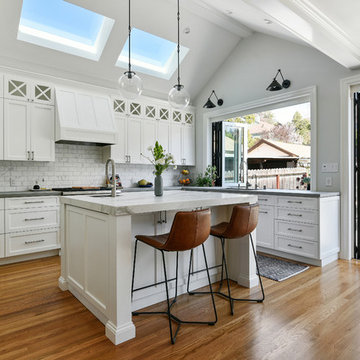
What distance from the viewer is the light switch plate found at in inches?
152

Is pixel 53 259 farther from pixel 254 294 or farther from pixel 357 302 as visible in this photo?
pixel 357 302

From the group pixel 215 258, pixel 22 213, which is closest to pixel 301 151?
pixel 215 258

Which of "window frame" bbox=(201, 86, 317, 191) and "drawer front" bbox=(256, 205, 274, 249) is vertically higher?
"window frame" bbox=(201, 86, 317, 191)

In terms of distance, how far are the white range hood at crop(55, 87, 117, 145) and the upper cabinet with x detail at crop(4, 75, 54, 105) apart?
0.14m

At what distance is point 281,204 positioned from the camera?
390cm

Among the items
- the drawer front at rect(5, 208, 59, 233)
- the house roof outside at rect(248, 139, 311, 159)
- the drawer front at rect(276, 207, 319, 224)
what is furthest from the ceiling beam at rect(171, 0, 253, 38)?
the drawer front at rect(5, 208, 59, 233)

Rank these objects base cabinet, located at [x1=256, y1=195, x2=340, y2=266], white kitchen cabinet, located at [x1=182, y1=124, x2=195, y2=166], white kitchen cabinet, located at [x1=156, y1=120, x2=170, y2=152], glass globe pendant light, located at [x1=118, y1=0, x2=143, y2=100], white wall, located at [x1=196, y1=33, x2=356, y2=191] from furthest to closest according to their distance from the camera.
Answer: white kitchen cabinet, located at [x1=182, y1=124, x2=195, y2=166] < white kitchen cabinet, located at [x1=156, y1=120, x2=170, y2=152] < white wall, located at [x1=196, y1=33, x2=356, y2=191] < base cabinet, located at [x1=256, y1=195, x2=340, y2=266] < glass globe pendant light, located at [x1=118, y1=0, x2=143, y2=100]

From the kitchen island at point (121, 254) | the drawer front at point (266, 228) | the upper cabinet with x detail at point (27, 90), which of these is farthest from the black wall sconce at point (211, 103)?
the kitchen island at point (121, 254)

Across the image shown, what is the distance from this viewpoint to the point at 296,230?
3742mm

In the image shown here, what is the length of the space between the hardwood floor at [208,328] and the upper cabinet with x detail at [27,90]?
8.57 feet

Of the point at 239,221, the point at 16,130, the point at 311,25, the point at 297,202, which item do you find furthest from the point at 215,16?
the point at 239,221

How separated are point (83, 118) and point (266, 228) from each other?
326cm

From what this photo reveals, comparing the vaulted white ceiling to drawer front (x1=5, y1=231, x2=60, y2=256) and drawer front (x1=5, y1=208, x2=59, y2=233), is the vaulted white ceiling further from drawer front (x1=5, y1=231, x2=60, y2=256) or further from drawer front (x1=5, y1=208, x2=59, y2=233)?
drawer front (x1=5, y1=231, x2=60, y2=256)

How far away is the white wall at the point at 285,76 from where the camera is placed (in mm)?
3918
